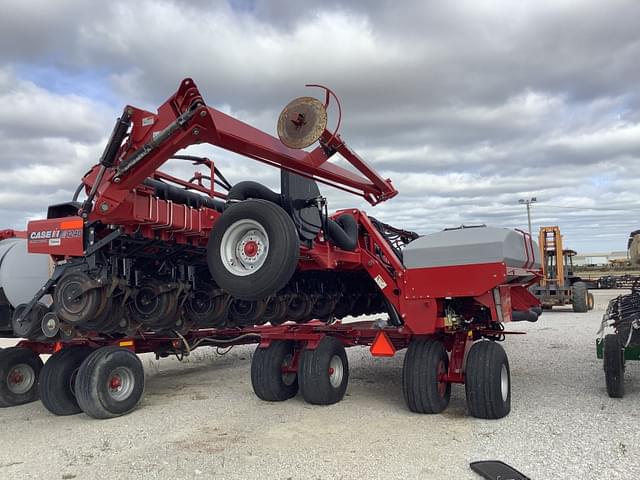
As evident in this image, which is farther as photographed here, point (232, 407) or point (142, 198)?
point (232, 407)

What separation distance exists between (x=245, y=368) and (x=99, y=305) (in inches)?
159

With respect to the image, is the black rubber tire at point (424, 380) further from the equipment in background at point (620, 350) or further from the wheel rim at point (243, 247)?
the wheel rim at point (243, 247)

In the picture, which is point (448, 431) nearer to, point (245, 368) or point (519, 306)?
point (519, 306)

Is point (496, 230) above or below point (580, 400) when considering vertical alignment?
above

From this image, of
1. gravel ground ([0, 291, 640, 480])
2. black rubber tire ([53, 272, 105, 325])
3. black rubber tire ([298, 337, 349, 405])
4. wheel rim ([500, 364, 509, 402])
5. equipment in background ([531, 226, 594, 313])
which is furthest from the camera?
equipment in background ([531, 226, 594, 313])

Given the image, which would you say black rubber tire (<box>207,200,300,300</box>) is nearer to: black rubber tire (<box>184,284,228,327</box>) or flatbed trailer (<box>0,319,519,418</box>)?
flatbed trailer (<box>0,319,519,418</box>)

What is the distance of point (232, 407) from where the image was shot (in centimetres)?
679

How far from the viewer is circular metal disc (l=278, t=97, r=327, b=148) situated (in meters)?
5.04

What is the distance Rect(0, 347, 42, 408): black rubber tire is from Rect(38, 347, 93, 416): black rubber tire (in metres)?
0.99

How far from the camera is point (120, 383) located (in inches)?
258

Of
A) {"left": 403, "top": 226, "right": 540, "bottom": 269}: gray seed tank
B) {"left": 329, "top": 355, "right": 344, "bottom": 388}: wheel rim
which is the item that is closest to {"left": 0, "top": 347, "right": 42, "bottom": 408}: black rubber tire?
{"left": 329, "top": 355, "right": 344, "bottom": 388}: wheel rim

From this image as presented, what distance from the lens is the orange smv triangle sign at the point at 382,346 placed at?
22.1 ft

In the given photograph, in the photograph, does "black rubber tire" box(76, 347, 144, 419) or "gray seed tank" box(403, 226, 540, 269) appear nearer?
"gray seed tank" box(403, 226, 540, 269)

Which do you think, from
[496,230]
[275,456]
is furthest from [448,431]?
[496,230]
